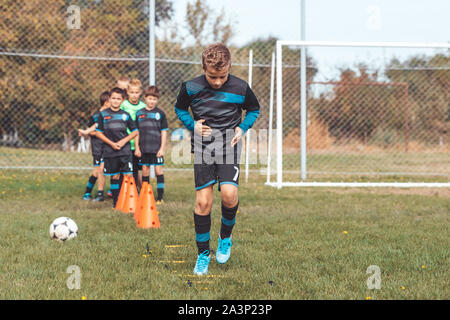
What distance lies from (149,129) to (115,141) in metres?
0.58

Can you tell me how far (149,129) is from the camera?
721 cm

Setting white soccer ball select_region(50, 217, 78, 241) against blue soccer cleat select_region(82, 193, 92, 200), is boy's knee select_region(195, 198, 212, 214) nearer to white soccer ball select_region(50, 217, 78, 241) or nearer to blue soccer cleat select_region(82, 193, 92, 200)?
white soccer ball select_region(50, 217, 78, 241)

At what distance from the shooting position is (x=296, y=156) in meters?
13.1

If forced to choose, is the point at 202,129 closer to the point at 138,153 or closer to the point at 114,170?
the point at 114,170

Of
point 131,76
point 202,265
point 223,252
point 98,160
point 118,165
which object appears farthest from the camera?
point 131,76

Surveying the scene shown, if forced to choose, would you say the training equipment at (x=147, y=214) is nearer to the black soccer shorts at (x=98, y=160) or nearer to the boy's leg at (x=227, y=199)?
the boy's leg at (x=227, y=199)

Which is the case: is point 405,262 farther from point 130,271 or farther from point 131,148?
point 131,148

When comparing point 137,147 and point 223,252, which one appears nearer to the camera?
point 223,252

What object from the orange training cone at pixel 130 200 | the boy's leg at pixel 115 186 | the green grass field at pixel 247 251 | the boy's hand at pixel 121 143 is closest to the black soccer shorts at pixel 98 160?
the green grass field at pixel 247 251

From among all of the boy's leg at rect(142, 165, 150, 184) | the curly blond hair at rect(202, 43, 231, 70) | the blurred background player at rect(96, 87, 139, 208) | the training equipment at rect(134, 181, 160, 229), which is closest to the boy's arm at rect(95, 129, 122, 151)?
the blurred background player at rect(96, 87, 139, 208)

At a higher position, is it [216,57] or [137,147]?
[216,57]

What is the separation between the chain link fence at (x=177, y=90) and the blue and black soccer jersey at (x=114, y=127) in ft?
17.4

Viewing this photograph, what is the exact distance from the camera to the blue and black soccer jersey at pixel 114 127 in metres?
6.86

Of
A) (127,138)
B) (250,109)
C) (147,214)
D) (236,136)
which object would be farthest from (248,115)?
(127,138)
